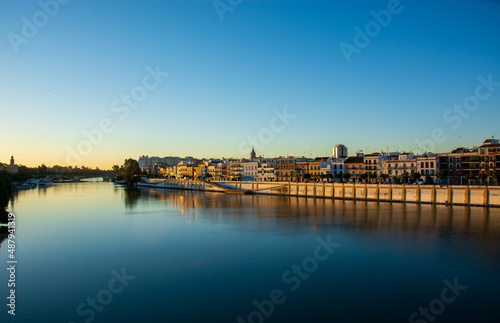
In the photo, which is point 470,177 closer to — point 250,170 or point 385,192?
point 385,192

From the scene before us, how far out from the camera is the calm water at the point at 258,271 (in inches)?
449

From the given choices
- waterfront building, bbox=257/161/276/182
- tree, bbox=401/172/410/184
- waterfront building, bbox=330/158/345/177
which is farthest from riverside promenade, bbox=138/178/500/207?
waterfront building, bbox=330/158/345/177

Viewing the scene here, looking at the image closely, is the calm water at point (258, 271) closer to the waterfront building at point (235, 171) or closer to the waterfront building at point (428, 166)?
the waterfront building at point (428, 166)

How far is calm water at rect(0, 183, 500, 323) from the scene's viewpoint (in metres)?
11.4

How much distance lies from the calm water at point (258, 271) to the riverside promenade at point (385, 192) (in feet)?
31.7

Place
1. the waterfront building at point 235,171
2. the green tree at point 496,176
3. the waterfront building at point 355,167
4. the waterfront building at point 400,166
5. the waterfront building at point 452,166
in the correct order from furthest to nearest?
the waterfront building at point 235,171 < the waterfront building at point 355,167 < the waterfront building at point 400,166 < the waterfront building at point 452,166 < the green tree at point 496,176

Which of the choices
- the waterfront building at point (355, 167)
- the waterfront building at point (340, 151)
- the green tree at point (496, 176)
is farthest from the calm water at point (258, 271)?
the waterfront building at point (340, 151)

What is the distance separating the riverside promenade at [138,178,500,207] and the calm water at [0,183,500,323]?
9.68 meters

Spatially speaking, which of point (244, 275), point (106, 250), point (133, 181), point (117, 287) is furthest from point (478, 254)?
point (133, 181)

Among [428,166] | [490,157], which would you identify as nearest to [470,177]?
[490,157]

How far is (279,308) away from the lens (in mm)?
11625

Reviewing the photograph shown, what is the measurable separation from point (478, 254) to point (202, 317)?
Result: 43.5 ft

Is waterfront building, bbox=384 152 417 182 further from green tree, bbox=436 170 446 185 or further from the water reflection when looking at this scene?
the water reflection

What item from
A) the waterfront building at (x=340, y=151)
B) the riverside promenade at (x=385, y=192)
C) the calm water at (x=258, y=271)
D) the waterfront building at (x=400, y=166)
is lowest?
the calm water at (x=258, y=271)
